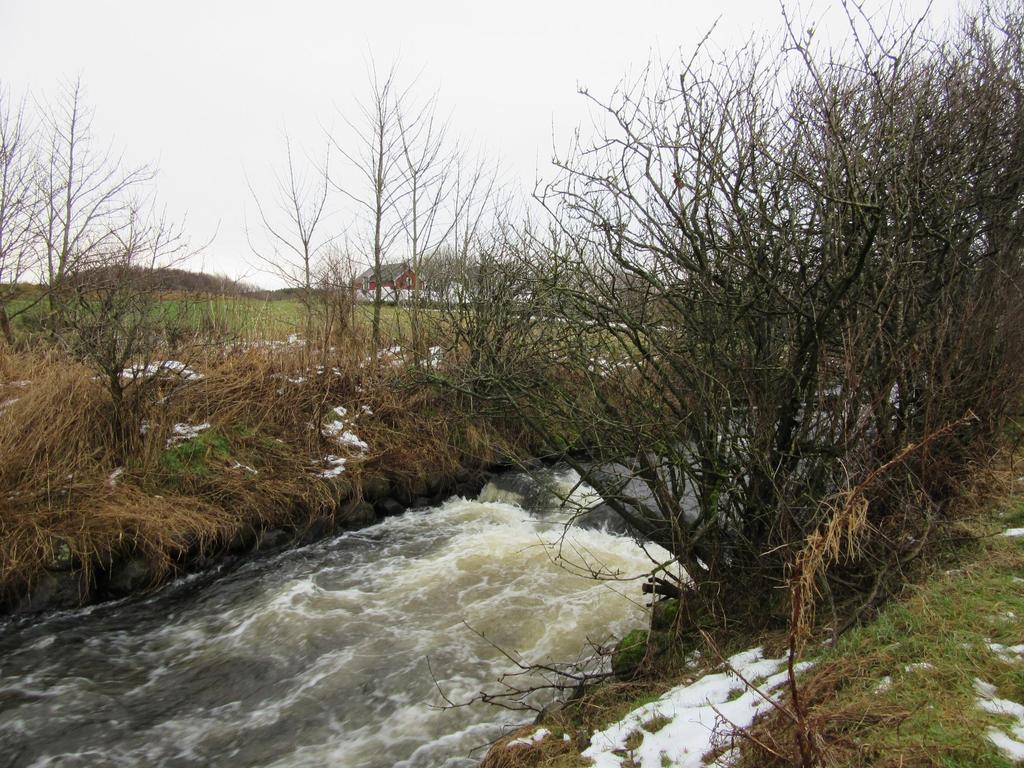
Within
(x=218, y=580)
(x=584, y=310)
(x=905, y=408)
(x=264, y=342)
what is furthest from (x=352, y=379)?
(x=905, y=408)

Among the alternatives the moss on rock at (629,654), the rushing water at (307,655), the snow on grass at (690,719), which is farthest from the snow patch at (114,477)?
the snow on grass at (690,719)

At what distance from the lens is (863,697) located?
8.71 feet

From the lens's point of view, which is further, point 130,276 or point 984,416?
point 130,276

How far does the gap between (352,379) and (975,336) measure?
8.51 metres

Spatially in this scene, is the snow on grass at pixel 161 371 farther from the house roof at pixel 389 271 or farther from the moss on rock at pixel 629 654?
the moss on rock at pixel 629 654

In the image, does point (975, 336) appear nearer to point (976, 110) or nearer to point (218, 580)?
point (976, 110)

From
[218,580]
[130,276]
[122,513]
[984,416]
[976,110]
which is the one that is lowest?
[218,580]

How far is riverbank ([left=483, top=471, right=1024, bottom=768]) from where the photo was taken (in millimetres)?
2287

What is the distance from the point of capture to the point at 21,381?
7.93 metres

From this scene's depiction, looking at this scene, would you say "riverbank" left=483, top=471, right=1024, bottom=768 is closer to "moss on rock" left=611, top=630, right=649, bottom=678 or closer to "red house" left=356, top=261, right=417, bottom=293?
"moss on rock" left=611, top=630, right=649, bottom=678

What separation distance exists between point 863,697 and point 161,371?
8.48 meters

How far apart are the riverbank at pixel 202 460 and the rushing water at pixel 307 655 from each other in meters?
0.44

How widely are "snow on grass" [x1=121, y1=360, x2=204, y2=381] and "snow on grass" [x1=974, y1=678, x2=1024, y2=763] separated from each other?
8535 millimetres

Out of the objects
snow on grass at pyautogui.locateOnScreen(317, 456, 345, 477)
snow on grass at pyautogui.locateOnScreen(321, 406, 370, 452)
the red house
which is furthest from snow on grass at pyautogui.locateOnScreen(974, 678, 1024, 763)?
the red house
